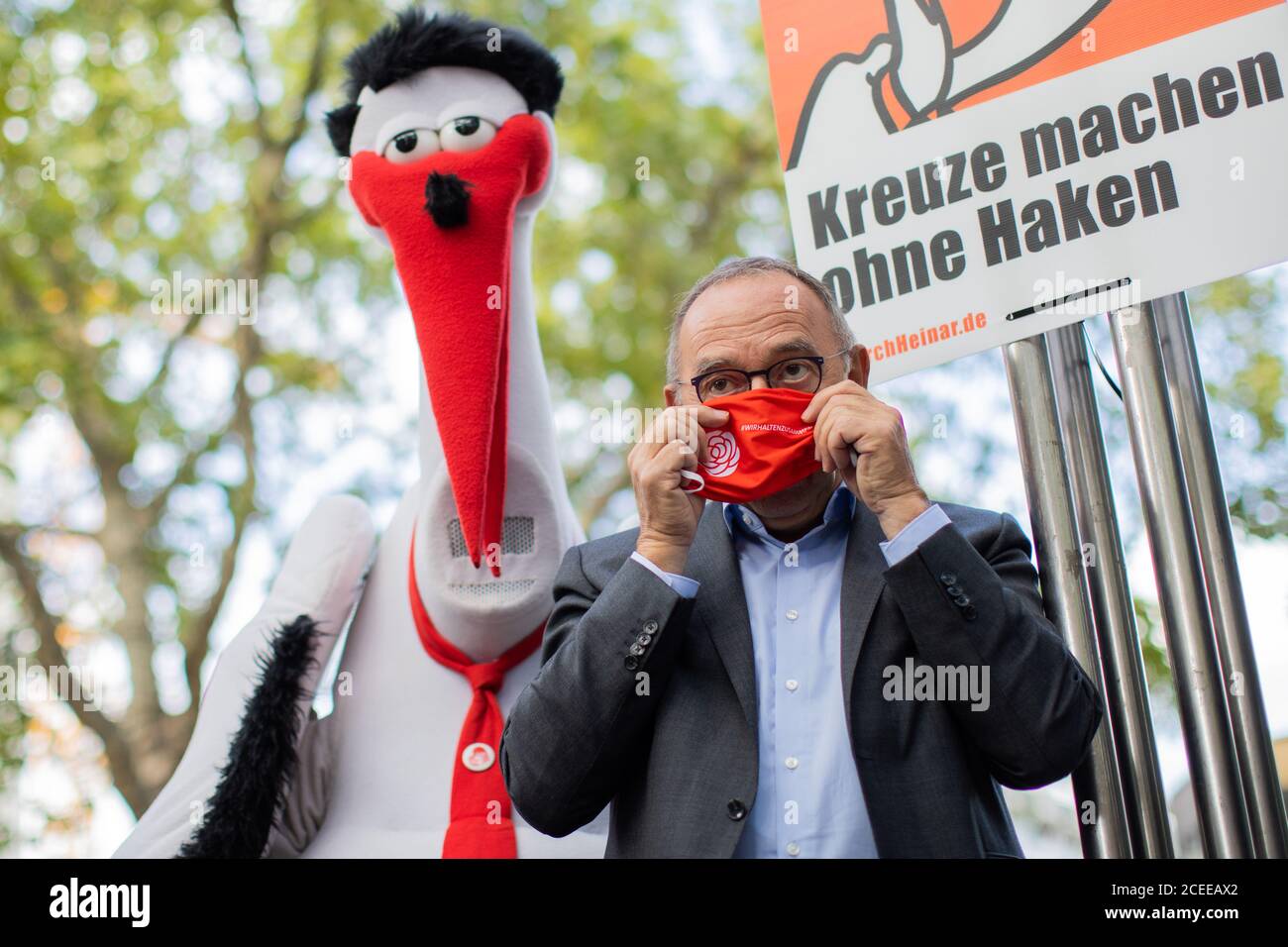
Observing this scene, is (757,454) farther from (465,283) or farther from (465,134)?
(465,134)

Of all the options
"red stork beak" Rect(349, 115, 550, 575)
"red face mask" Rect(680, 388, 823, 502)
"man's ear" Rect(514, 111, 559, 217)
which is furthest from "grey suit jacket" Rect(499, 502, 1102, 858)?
"man's ear" Rect(514, 111, 559, 217)

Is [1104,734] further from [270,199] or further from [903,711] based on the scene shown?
[270,199]

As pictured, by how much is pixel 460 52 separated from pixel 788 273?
980 millimetres

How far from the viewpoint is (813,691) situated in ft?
6.80

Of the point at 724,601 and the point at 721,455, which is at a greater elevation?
the point at 721,455

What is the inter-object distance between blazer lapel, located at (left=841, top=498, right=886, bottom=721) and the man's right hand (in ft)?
0.89

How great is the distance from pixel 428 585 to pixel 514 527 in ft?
0.68

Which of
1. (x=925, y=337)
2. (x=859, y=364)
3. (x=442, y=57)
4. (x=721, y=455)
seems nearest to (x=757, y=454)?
(x=721, y=455)

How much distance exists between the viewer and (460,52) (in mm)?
2842

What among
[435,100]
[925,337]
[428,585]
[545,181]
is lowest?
[428,585]

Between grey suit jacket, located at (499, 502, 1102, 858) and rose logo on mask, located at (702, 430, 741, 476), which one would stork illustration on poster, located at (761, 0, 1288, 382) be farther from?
grey suit jacket, located at (499, 502, 1102, 858)

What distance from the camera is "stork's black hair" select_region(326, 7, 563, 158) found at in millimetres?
2818

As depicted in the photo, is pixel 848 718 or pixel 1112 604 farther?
Answer: pixel 1112 604

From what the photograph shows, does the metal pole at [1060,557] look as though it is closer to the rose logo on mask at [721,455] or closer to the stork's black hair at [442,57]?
the rose logo on mask at [721,455]
